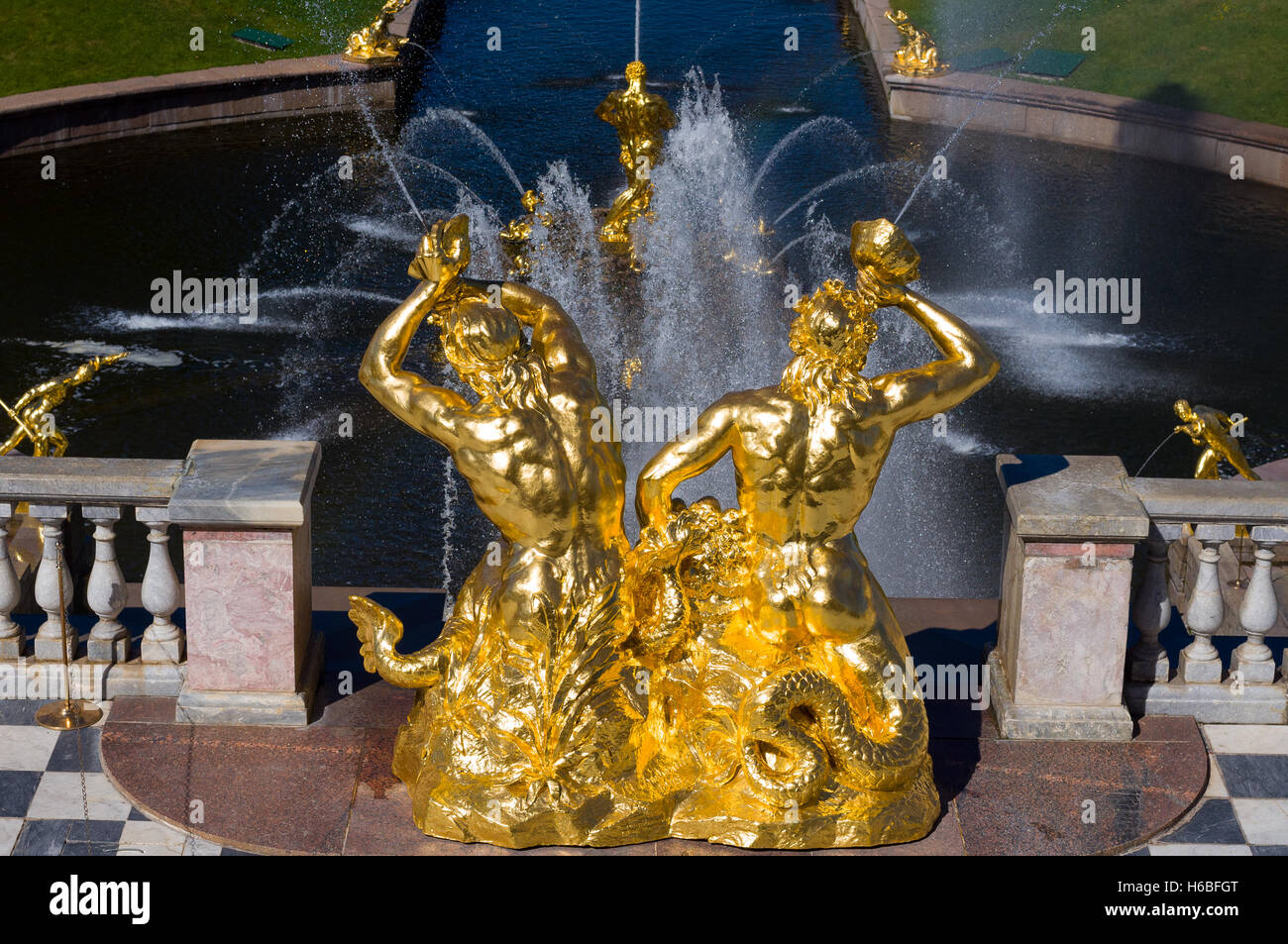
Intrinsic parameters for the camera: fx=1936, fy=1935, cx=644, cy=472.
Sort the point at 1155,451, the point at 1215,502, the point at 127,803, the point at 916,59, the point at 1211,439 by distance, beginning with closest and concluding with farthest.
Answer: the point at 127,803 < the point at 1215,502 < the point at 1211,439 < the point at 1155,451 < the point at 916,59

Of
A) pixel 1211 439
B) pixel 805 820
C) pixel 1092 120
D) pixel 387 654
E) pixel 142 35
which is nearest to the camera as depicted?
pixel 805 820

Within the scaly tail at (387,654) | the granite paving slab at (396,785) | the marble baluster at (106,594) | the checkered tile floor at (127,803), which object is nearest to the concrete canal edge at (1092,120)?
the checkered tile floor at (127,803)

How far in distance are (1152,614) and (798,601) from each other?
6.69 feet

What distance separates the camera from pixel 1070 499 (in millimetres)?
8883

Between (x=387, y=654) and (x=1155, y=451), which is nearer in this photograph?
(x=387, y=654)

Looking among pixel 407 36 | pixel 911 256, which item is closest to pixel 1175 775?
pixel 911 256

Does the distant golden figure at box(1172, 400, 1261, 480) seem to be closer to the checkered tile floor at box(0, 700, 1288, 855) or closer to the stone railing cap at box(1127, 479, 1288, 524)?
the stone railing cap at box(1127, 479, 1288, 524)

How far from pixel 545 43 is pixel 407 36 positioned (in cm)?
179

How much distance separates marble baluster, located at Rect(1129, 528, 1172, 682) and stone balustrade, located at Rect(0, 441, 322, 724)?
396 cm

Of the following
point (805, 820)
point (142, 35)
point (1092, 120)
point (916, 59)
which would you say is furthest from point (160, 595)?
point (142, 35)

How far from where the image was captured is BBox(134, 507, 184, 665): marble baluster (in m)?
8.98

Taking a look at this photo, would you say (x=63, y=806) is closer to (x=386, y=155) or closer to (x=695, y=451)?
(x=695, y=451)

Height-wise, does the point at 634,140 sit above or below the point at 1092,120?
below

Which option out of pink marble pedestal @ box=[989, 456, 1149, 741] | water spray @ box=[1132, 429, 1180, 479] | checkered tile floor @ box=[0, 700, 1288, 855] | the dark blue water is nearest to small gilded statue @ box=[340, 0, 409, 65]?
the dark blue water
